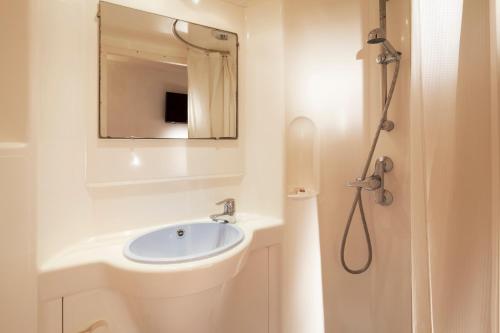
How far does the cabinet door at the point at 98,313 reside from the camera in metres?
0.91

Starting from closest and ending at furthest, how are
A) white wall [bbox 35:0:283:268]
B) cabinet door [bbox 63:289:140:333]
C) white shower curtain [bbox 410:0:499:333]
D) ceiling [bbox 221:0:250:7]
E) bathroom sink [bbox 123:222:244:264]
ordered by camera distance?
1. white shower curtain [bbox 410:0:499:333]
2. cabinet door [bbox 63:289:140:333]
3. white wall [bbox 35:0:283:268]
4. bathroom sink [bbox 123:222:244:264]
5. ceiling [bbox 221:0:250:7]

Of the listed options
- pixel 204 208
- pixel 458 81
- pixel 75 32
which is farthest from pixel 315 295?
pixel 75 32

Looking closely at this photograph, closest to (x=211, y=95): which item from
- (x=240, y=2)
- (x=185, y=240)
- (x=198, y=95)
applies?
(x=198, y=95)

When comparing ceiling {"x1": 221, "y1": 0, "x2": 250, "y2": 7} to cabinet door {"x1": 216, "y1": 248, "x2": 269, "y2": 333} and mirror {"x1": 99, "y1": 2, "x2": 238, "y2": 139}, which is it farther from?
cabinet door {"x1": 216, "y1": 248, "x2": 269, "y2": 333}

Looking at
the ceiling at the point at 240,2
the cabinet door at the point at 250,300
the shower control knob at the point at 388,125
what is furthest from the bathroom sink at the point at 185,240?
the ceiling at the point at 240,2

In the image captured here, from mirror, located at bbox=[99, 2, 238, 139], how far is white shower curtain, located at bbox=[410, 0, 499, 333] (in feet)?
3.26

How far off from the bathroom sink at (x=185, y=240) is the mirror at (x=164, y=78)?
1.55 feet

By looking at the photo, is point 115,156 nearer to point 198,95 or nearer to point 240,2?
point 198,95

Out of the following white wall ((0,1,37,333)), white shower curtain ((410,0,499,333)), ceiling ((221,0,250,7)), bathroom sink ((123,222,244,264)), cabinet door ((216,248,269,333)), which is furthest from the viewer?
ceiling ((221,0,250,7))

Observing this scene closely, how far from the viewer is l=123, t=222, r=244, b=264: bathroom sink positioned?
1.14m

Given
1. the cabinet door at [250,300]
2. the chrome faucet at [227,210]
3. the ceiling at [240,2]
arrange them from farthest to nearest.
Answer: the ceiling at [240,2] < the chrome faucet at [227,210] < the cabinet door at [250,300]

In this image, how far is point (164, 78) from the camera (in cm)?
133

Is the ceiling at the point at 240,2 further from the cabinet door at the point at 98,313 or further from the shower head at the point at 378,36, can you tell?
the cabinet door at the point at 98,313

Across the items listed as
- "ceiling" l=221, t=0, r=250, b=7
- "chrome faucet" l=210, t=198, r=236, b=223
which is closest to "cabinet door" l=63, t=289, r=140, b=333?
"chrome faucet" l=210, t=198, r=236, b=223
